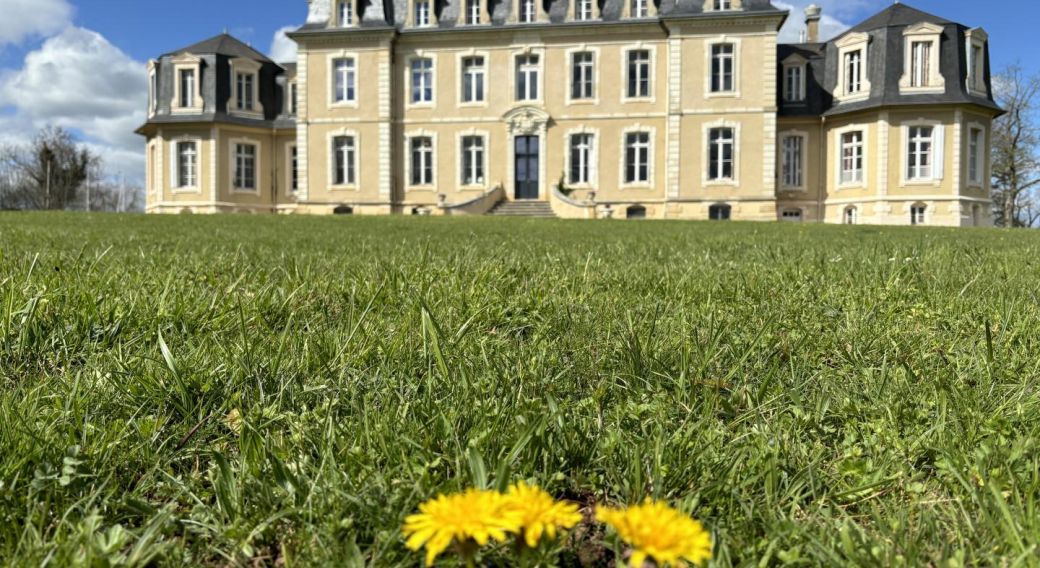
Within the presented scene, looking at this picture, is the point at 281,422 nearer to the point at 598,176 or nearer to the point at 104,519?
the point at 104,519

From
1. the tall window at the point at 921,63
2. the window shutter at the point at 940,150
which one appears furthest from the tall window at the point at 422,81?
the window shutter at the point at 940,150

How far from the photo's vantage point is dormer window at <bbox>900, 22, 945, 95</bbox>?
89.3 ft

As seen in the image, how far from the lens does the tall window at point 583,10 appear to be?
29.0 m

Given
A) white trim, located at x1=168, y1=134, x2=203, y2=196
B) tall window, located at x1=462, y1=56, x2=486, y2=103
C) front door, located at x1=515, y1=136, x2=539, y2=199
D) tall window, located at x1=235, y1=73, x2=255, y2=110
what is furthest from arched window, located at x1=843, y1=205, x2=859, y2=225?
white trim, located at x1=168, y1=134, x2=203, y2=196

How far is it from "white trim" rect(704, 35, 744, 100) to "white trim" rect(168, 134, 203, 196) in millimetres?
23615

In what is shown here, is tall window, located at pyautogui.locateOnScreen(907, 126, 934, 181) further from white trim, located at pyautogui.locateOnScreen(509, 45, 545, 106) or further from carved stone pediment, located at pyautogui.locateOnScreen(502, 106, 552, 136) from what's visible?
white trim, located at pyautogui.locateOnScreen(509, 45, 545, 106)

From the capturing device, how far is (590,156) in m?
29.3

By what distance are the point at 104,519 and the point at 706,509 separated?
44.2 inches

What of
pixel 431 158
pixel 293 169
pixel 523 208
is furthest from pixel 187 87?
pixel 523 208

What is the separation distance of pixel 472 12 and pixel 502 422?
3118cm

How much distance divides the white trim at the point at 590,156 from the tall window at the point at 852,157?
1053cm

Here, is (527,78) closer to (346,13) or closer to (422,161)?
(422,161)

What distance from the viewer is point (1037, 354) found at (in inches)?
84.5

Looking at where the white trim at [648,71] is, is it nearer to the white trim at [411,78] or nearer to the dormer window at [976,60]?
the white trim at [411,78]
